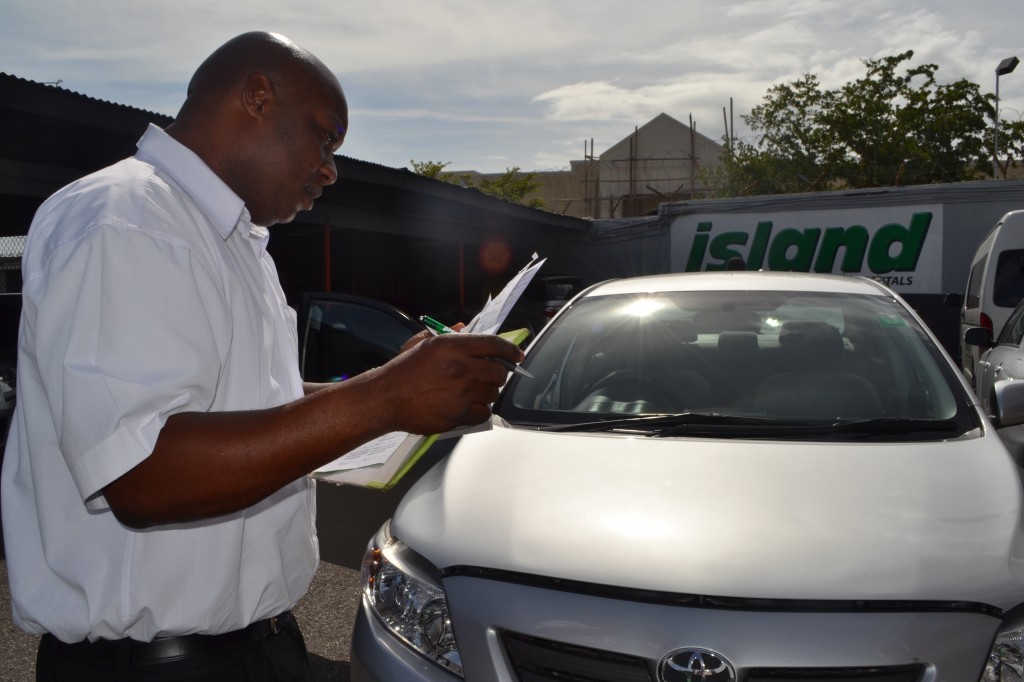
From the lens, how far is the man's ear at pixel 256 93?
138cm

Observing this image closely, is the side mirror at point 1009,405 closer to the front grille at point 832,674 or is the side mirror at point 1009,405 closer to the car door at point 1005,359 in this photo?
the front grille at point 832,674

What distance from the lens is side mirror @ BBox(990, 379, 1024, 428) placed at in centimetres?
298

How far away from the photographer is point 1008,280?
8523mm

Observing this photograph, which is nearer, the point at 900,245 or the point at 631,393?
the point at 631,393

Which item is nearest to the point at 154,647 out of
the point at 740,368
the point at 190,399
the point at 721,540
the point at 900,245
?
the point at 190,399

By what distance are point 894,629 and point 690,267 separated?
63.1 feet

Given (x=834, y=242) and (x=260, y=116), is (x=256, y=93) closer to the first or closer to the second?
(x=260, y=116)

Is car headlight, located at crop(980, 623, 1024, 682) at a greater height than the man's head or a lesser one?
lesser

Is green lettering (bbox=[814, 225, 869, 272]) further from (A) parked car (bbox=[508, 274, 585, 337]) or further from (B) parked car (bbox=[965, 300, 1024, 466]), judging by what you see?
(B) parked car (bbox=[965, 300, 1024, 466])

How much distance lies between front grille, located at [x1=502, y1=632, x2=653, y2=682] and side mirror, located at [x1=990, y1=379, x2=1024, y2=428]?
6.10ft

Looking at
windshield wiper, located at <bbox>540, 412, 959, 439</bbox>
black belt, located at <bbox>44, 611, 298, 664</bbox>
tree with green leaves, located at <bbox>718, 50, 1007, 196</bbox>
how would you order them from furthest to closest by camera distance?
tree with green leaves, located at <bbox>718, 50, 1007, 196</bbox> < windshield wiper, located at <bbox>540, 412, 959, 439</bbox> < black belt, located at <bbox>44, 611, 298, 664</bbox>

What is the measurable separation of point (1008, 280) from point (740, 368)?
656cm

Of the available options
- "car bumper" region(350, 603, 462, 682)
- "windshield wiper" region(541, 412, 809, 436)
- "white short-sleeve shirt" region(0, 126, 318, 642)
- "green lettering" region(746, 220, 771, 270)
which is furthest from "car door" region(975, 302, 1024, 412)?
"green lettering" region(746, 220, 771, 270)

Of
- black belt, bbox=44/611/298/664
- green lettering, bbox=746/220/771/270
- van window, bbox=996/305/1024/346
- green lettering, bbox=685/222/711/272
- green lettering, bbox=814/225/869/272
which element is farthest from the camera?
green lettering, bbox=685/222/711/272
